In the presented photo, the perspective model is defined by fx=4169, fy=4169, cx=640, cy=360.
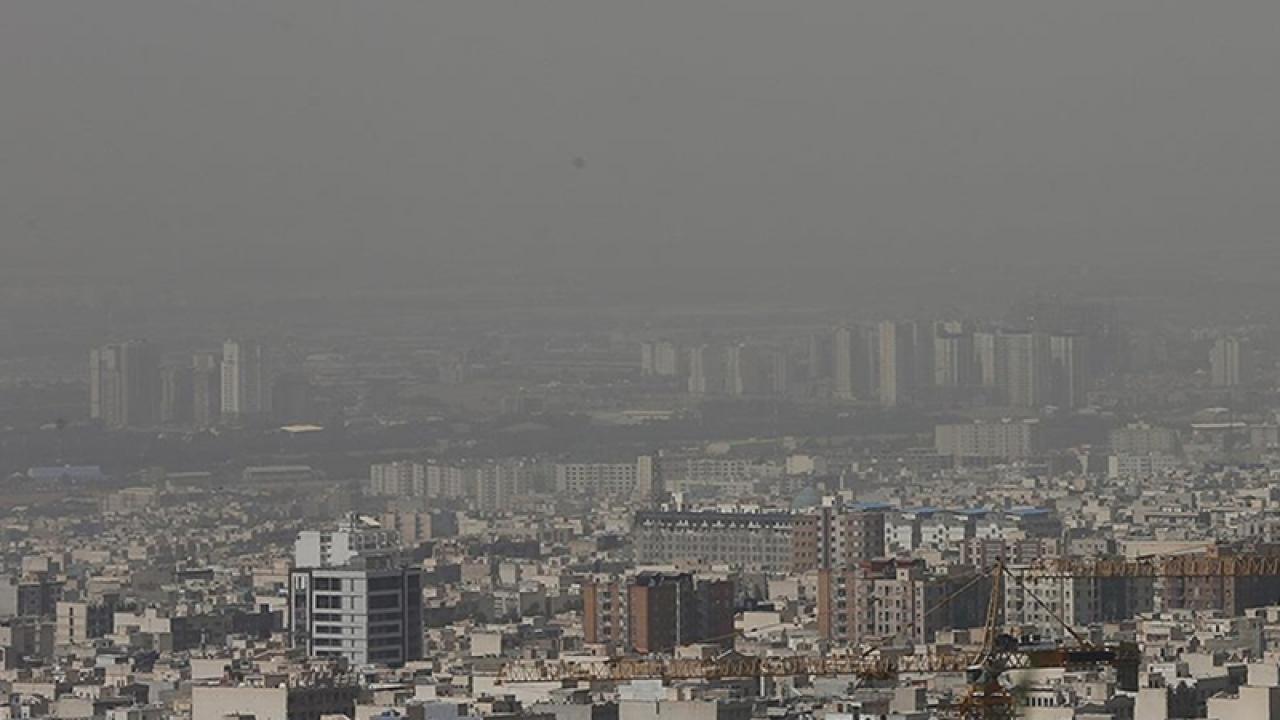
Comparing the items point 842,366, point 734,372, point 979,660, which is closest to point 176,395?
point 734,372

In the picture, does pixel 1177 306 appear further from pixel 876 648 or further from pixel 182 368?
pixel 876 648

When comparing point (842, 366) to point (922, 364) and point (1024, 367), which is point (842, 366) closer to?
point (922, 364)

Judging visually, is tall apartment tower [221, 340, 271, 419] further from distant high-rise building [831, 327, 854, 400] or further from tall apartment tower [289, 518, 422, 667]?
tall apartment tower [289, 518, 422, 667]

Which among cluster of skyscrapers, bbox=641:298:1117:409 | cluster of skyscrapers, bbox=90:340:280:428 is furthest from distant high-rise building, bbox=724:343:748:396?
cluster of skyscrapers, bbox=90:340:280:428

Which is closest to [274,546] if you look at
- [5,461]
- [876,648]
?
[5,461]

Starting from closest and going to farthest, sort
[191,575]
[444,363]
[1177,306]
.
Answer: [191,575], [1177,306], [444,363]

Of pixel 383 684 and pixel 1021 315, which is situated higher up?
pixel 1021 315

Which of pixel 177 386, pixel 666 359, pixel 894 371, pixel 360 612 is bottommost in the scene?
pixel 360 612

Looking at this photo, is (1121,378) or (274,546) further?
(1121,378)
